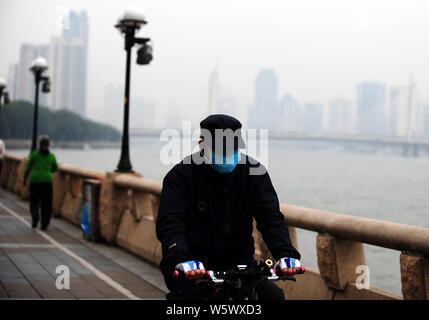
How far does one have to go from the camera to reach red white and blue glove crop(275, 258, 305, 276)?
127 inches

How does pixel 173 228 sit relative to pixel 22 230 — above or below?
above

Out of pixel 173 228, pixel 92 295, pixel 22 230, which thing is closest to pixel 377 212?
pixel 22 230

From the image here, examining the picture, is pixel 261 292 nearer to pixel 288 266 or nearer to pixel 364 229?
pixel 288 266

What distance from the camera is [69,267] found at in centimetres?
880

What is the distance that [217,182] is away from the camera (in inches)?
137

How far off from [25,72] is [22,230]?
20.8 meters

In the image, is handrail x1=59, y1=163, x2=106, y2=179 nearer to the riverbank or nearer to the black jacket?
the riverbank

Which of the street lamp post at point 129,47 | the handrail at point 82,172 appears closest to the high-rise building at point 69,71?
the handrail at point 82,172

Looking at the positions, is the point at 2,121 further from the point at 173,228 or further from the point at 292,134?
the point at 292,134

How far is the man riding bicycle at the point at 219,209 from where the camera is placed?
335 centimetres

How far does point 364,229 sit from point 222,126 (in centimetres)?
230

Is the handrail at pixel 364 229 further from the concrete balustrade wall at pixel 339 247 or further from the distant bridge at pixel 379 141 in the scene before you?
the distant bridge at pixel 379 141

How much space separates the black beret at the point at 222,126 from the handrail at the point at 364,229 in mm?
1835

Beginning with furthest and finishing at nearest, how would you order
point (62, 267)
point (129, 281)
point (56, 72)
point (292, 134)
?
1. point (292, 134)
2. point (56, 72)
3. point (62, 267)
4. point (129, 281)
